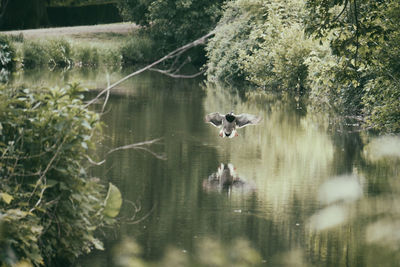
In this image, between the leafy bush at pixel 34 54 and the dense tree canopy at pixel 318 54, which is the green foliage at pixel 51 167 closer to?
the dense tree canopy at pixel 318 54

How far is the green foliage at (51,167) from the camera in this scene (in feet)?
21.9

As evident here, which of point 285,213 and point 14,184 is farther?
point 285,213

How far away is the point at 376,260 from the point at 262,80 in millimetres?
22234

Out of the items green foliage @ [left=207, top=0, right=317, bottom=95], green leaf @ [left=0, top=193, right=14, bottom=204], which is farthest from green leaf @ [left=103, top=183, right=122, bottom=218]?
green foliage @ [left=207, top=0, right=317, bottom=95]

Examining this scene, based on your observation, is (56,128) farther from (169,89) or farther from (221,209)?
(169,89)

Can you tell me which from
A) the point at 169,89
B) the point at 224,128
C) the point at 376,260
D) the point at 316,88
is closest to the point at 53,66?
the point at 169,89

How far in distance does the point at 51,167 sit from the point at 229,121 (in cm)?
→ 852

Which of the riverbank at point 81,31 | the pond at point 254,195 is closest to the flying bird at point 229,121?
the pond at point 254,195

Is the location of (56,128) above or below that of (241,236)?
above

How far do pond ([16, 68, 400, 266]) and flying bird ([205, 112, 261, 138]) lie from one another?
34 cm

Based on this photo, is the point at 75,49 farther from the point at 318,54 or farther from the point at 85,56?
the point at 318,54

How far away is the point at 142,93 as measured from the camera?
1058 inches

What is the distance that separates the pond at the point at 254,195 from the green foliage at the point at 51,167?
649 millimetres

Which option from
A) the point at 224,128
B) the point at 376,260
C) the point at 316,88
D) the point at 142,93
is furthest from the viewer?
the point at 142,93
